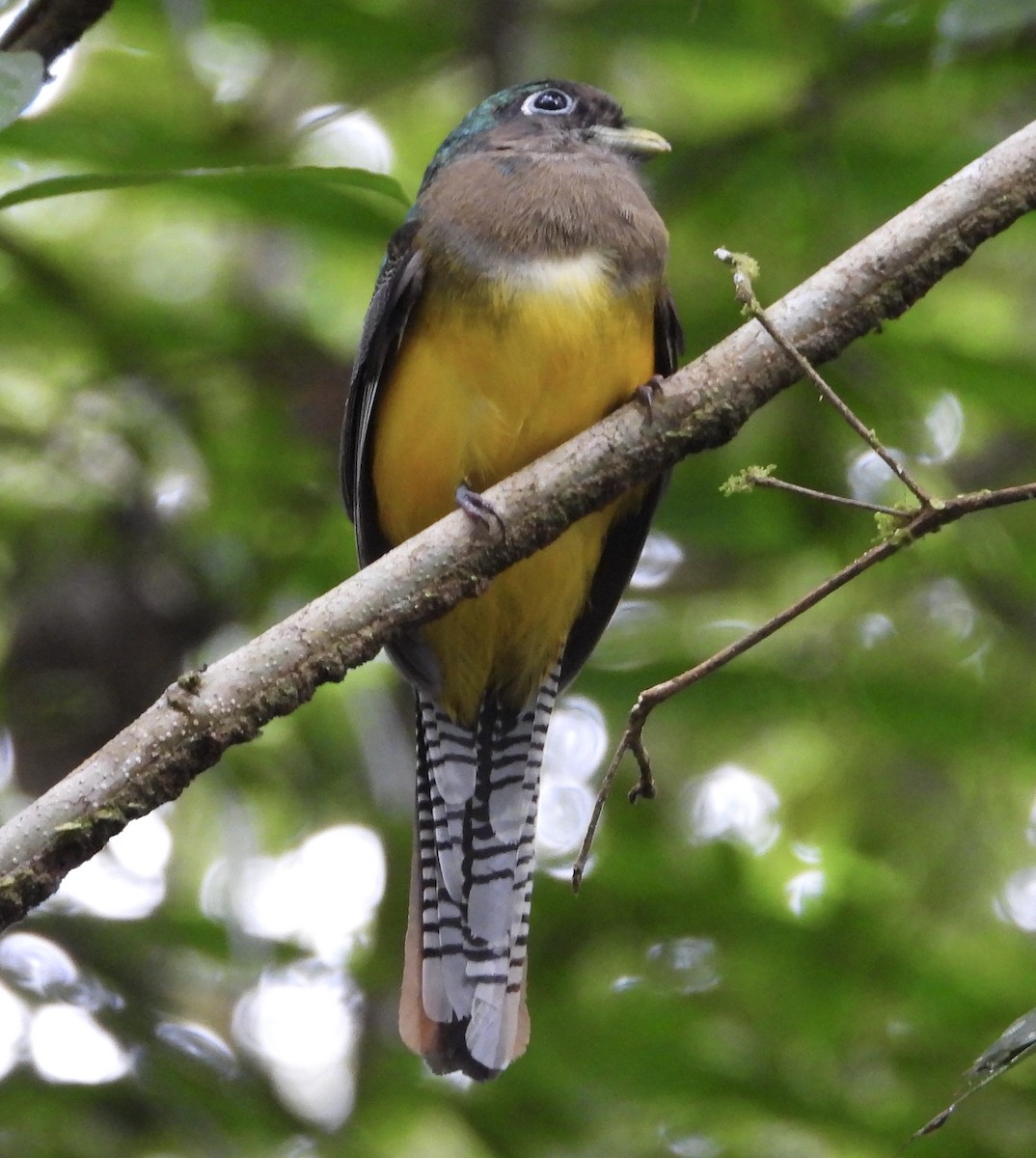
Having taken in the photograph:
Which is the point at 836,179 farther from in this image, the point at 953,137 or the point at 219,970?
the point at 219,970

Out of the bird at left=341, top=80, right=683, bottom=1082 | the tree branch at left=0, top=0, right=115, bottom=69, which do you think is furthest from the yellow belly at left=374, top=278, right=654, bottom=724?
the tree branch at left=0, top=0, right=115, bottom=69

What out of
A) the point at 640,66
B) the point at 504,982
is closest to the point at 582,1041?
the point at 504,982

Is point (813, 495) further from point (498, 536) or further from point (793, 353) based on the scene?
point (498, 536)

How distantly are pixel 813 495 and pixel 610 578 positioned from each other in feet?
5.41

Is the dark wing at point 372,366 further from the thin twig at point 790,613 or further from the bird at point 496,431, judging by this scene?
the thin twig at point 790,613

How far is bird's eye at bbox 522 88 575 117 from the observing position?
14.2 feet

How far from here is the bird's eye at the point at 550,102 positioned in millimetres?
4328

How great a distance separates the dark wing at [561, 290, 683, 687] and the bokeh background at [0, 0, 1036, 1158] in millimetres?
300

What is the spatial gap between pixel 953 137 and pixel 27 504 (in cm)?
287

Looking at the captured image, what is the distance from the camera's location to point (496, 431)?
362cm

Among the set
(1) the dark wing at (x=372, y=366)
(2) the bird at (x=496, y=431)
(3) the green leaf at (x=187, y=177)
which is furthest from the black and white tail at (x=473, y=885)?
(3) the green leaf at (x=187, y=177)

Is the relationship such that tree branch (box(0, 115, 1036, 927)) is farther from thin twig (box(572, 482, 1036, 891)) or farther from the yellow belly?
the yellow belly

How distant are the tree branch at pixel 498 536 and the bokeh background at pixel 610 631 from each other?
0.85 metres

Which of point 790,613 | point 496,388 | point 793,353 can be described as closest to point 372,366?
point 496,388
